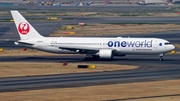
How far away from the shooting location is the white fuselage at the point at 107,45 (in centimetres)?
9575

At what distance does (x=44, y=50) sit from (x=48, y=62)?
6.14 meters

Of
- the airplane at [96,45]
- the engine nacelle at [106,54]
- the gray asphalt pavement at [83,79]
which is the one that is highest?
the airplane at [96,45]

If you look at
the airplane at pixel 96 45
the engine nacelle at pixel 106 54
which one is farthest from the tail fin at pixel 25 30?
the engine nacelle at pixel 106 54

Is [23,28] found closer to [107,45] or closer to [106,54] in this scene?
[107,45]

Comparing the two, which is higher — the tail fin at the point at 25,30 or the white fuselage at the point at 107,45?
the tail fin at the point at 25,30

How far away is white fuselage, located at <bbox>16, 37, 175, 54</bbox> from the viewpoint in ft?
314

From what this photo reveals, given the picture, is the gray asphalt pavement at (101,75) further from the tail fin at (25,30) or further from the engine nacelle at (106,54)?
the tail fin at (25,30)

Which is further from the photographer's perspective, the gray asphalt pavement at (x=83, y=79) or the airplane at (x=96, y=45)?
the airplane at (x=96, y=45)

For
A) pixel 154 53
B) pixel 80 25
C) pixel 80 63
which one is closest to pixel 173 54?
pixel 154 53

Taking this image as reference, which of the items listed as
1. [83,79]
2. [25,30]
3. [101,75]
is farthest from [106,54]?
[83,79]

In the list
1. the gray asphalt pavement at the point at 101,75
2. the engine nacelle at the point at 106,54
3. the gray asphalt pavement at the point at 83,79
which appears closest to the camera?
the gray asphalt pavement at the point at 83,79

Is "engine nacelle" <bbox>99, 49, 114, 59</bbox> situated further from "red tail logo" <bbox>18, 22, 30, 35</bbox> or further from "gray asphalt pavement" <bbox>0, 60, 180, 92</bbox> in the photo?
"red tail logo" <bbox>18, 22, 30, 35</bbox>

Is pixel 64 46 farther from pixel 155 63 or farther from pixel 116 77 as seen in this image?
pixel 116 77

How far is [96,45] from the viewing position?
9694 centimetres
